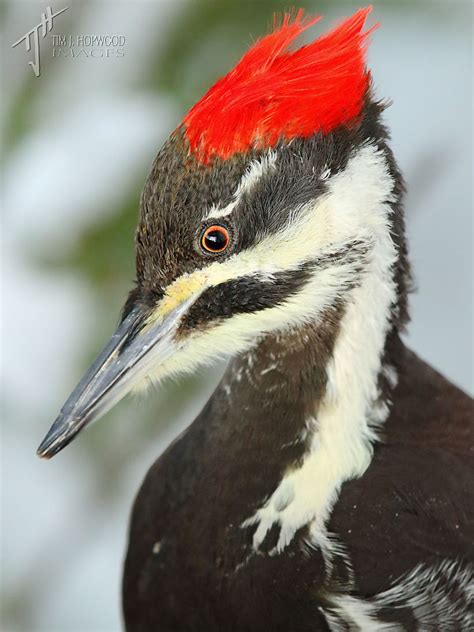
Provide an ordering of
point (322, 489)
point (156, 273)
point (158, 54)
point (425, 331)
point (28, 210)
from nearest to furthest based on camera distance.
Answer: point (156, 273), point (322, 489), point (158, 54), point (28, 210), point (425, 331)

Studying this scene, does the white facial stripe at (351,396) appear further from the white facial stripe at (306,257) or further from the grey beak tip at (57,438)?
the grey beak tip at (57,438)

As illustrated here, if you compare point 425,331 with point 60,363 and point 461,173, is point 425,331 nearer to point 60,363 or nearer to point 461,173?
point 461,173

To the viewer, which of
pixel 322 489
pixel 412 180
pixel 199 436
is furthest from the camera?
pixel 412 180

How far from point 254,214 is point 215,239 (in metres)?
0.07

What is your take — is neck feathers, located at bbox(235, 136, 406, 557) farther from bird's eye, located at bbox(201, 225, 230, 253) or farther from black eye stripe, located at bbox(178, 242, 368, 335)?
bird's eye, located at bbox(201, 225, 230, 253)

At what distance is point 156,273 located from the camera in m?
1.69

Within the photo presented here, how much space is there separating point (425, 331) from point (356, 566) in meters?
2.14

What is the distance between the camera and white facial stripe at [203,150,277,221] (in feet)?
5.34

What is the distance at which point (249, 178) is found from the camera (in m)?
1.64

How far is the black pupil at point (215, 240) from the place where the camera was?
163 cm

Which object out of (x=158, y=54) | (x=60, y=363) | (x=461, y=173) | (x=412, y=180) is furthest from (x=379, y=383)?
(x=461, y=173)

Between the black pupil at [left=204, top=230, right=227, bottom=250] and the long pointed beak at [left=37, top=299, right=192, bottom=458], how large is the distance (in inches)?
6.1
